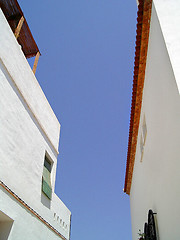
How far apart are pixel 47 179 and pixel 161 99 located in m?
4.48

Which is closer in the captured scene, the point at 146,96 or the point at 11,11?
the point at 146,96

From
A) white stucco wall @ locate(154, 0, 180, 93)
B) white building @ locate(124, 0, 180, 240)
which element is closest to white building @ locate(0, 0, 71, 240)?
white building @ locate(124, 0, 180, 240)

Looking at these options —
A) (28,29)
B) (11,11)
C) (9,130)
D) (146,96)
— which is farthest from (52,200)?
(11,11)

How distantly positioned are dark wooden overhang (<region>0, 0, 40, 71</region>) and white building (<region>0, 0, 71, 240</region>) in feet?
0.13

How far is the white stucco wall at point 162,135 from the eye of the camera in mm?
3574

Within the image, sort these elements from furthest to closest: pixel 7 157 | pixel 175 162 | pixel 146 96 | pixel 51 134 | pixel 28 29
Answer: pixel 28 29, pixel 51 134, pixel 146 96, pixel 7 157, pixel 175 162

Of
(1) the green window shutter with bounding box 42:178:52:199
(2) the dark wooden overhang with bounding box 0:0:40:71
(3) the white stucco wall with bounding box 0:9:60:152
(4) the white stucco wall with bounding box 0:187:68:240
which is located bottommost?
(4) the white stucco wall with bounding box 0:187:68:240

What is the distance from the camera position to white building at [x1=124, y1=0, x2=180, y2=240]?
3.61 m

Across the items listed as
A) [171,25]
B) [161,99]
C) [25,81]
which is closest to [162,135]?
[161,99]

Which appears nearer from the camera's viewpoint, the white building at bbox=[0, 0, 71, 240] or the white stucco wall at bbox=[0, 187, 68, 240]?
the white stucco wall at bbox=[0, 187, 68, 240]

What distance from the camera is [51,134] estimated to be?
819 cm

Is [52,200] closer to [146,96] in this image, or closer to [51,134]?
[51,134]

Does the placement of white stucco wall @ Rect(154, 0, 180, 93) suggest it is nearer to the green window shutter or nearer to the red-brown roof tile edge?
the red-brown roof tile edge

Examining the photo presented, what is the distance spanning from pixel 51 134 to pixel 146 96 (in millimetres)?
3921
